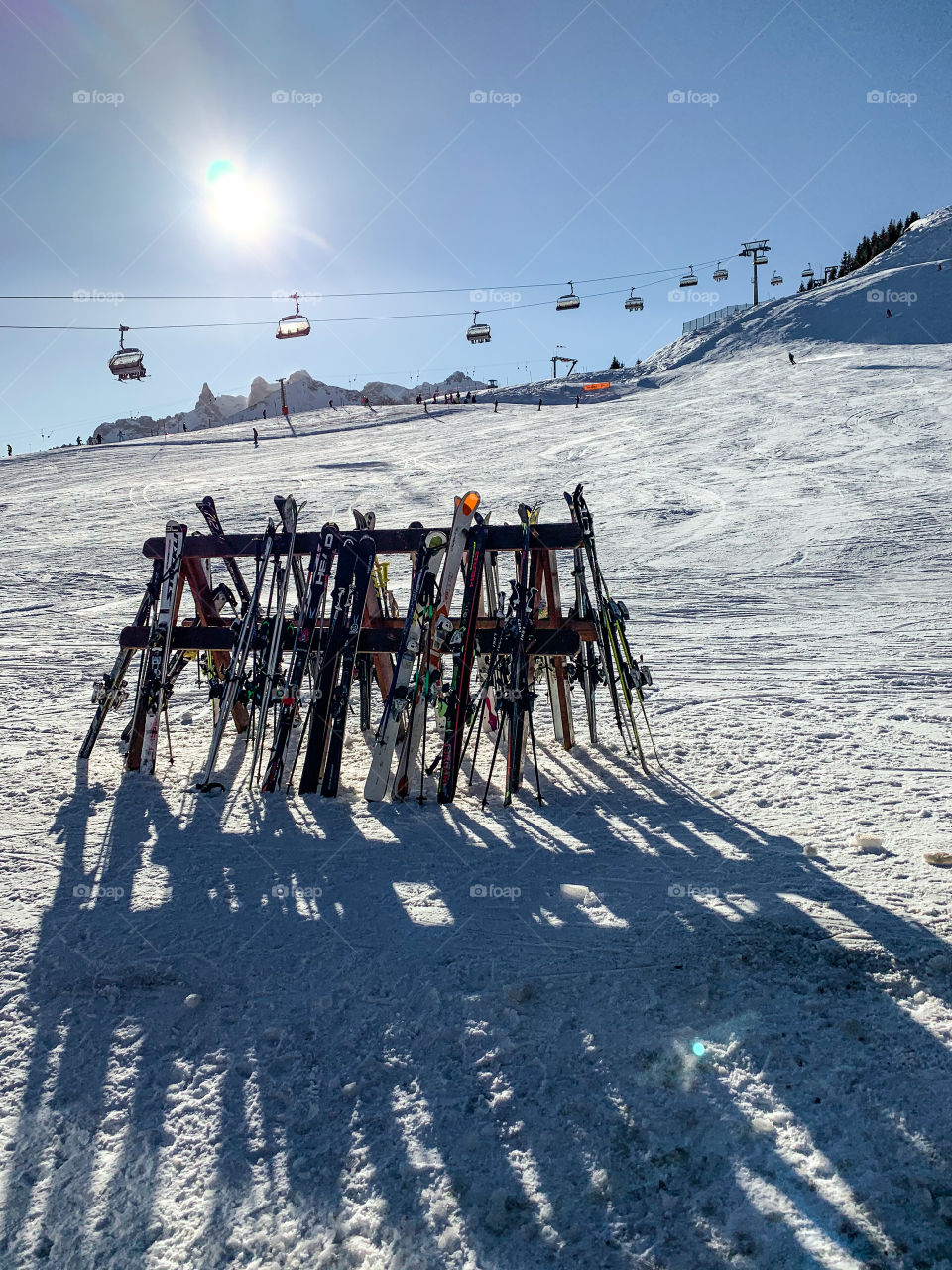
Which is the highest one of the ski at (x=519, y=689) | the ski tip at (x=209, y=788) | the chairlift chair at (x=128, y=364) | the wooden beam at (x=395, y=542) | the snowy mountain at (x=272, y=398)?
the snowy mountain at (x=272, y=398)

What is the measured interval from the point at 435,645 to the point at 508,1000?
250 cm

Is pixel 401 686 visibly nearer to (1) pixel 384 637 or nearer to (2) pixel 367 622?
(1) pixel 384 637

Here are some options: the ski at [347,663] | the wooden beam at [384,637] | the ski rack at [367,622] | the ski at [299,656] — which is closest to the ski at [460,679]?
the ski rack at [367,622]

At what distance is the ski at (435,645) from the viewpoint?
4945mm

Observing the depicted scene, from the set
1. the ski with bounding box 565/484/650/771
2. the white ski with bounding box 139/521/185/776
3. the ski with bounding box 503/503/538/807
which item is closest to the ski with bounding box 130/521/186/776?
the white ski with bounding box 139/521/185/776

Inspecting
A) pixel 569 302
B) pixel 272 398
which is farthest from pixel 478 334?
pixel 272 398

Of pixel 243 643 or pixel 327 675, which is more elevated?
pixel 243 643

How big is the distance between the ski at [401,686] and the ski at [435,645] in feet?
0.22

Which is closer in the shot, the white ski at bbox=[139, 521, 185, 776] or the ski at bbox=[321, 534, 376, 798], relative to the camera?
the ski at bbox=[321, 534, 376, 798]

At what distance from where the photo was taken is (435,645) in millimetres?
5027

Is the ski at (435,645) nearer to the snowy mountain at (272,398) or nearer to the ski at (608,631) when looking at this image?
the ski at (608,631)

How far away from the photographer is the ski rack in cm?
511

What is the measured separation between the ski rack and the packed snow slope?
1.59ft

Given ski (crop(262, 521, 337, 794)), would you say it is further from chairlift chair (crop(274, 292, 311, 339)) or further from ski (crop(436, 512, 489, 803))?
chairlift chair (crop(274, 292, 311, 339))
